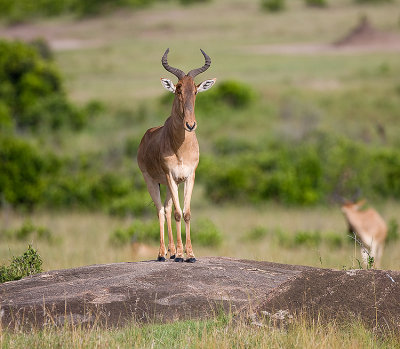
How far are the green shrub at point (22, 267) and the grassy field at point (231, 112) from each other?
4.81 ft

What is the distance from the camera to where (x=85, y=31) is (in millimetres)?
86188

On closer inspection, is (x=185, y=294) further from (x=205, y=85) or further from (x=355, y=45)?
(x=355, y=45)

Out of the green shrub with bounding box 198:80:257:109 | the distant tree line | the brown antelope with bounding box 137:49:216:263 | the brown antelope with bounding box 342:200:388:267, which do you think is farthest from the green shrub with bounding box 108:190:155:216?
the distant tree line

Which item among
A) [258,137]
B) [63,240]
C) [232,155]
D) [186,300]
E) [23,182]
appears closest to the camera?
[186,300]

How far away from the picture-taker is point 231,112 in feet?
144

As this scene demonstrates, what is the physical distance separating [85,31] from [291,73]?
→ 1425 inches

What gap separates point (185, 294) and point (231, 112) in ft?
115

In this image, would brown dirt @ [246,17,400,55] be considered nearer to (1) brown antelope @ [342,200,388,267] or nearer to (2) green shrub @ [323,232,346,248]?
(2) green shrub @ [323,232,346,248]

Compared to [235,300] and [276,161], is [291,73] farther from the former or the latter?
[235,300]

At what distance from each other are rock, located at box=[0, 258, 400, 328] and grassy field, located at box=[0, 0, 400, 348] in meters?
0.42

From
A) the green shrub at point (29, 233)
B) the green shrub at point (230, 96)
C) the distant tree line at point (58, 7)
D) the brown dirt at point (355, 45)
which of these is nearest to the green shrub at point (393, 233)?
the green shrub at point (29, 233)

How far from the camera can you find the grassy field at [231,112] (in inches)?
322

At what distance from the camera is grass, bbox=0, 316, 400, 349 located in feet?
25.2

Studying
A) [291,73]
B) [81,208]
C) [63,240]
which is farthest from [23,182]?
[291,73]
